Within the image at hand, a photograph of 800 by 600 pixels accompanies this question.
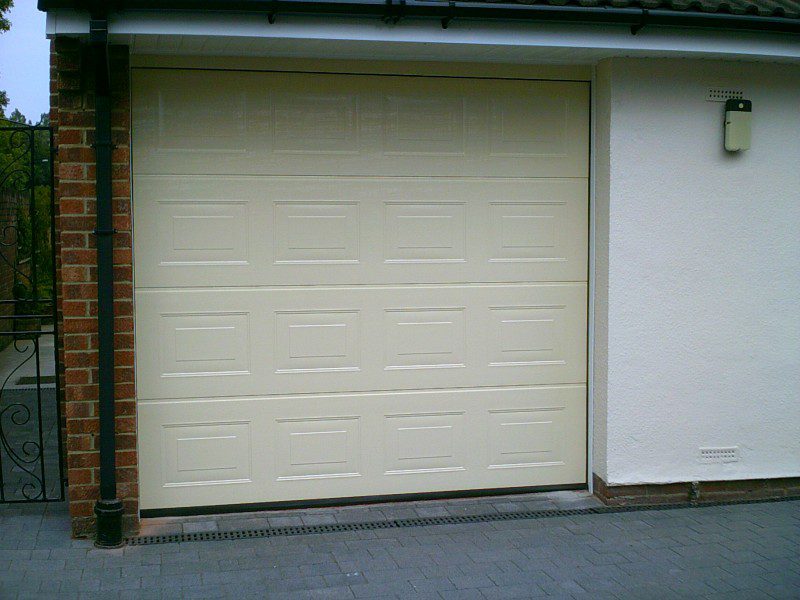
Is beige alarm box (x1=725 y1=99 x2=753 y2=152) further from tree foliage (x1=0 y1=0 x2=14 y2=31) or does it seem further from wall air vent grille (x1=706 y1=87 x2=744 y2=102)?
tree foliage (x1=0 y1=0 x2=14 y2=31)

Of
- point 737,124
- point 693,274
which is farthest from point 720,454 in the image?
point 737,124

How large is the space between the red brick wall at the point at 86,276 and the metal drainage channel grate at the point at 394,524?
10.7 inches

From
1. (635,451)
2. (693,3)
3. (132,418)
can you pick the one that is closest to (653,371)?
(635,451)

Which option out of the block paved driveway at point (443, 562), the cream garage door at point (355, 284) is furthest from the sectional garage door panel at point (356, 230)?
the block paved driveway at point (443, 562)

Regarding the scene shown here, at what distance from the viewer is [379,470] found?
605 centimetres

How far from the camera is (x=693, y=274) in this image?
20.0 ft

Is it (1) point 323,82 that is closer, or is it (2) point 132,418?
(2) point 132,418

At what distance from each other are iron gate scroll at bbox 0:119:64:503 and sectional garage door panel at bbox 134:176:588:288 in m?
0.85

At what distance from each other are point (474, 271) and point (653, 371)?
1.36 metres

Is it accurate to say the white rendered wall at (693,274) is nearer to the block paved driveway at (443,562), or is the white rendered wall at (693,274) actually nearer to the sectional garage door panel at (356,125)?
the sectional garage door panel at (356,125)

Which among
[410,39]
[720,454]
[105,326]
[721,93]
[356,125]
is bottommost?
[720,454]

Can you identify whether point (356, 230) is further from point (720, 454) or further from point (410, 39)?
point (720, 454)

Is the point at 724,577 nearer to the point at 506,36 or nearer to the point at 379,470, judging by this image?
the point at 379,470

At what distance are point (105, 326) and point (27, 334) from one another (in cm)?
89
